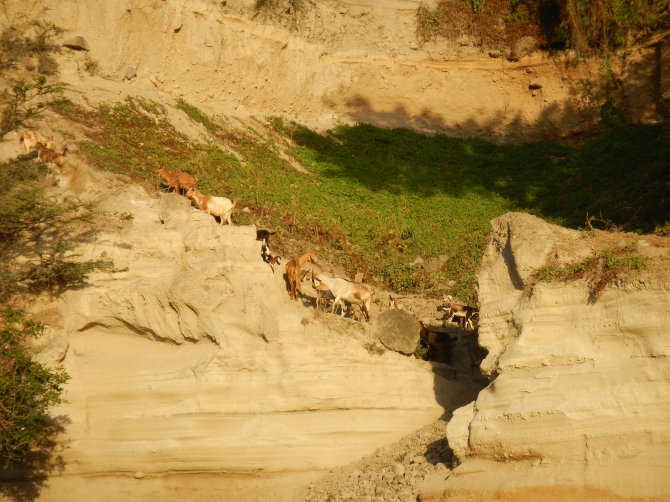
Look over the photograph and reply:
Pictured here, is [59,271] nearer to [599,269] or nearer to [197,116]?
[599,269]

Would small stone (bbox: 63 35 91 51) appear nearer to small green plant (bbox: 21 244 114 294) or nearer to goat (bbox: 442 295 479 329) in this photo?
small green plant (bbox: 21 244 114 294)

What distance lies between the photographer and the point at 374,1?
39062mm

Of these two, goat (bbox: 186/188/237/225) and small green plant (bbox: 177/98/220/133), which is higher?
goat (bbox: 186/188/237/225)

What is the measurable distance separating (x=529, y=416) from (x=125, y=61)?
21351mm

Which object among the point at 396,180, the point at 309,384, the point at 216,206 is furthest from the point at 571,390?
the point at 396,180

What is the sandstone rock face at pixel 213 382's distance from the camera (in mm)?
16531

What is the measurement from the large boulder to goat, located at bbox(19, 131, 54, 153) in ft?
31.0

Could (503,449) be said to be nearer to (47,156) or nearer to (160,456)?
(160,456)

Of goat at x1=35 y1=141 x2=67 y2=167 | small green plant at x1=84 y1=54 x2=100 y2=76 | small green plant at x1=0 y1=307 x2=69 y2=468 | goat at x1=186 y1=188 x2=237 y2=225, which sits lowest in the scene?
small green plant at x1=0 y1=307 x2=69 y2=468

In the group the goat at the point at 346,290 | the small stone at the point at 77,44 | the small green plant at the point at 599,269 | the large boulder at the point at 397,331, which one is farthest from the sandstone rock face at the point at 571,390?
the small stone at the point at 77,44

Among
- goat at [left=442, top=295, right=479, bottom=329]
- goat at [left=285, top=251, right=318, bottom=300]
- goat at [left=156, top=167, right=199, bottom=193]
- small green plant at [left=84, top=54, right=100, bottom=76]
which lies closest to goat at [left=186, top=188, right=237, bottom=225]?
goat at [left=156, top=167, right=199, bottom=193]

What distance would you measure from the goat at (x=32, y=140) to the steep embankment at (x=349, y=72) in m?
9.12

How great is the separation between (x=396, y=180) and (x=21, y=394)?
57.2ft

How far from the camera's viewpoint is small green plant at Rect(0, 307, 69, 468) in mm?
16031
